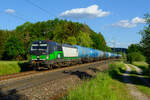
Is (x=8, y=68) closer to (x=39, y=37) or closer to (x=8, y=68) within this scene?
(x=8, y=68)

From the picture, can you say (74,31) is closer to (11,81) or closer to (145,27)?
(145,27)

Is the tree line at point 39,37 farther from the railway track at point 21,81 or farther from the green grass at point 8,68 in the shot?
the railway track at point 21,81

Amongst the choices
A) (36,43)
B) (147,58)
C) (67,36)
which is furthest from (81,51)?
(67,36)

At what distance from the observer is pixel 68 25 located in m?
61.9

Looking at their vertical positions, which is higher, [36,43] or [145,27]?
[145,27]

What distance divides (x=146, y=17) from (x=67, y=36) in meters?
42.4

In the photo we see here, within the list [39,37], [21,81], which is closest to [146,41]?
[21,81]

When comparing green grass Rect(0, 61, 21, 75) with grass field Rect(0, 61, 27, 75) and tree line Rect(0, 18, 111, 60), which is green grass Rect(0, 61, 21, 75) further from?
tree line Rect(0, 18, 111, 60)

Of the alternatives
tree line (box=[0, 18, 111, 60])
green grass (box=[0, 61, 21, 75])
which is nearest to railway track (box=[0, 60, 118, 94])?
green grass (box=[0, 61, 21, 75])

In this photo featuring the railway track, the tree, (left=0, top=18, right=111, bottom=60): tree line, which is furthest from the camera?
(left=0, top=18, right=111, bottom=60): tree line

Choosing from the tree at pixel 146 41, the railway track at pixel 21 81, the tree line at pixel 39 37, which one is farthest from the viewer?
the tree line at pixel 39 37

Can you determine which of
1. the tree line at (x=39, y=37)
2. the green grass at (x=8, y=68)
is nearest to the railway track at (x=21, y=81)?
the green grass at (x=8, y=68)

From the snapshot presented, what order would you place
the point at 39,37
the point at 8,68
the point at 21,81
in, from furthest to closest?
1. the point at 39,37
2. the point at 8,68
3. the point at 21,81

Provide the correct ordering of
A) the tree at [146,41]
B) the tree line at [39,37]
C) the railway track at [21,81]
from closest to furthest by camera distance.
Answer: the railway track at [21,81], the tree at [146,41], the tree line at [39,37]
